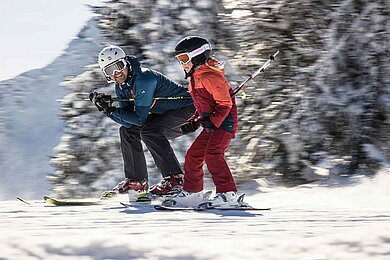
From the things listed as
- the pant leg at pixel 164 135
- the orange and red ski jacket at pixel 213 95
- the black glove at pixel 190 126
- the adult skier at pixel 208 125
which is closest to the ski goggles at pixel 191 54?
the adult skier at pixel 208 125

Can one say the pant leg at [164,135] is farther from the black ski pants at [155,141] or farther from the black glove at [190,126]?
the black glove at [190,126]

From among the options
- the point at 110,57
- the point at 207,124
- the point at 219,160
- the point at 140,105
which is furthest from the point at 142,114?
the point at 219,160

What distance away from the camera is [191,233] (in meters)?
4.20

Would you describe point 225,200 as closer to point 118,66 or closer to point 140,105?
point 140,105

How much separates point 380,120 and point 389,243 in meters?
6.37

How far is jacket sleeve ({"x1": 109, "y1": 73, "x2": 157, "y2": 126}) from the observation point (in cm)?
647

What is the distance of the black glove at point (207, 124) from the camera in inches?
230

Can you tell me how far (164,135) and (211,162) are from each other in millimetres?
1003

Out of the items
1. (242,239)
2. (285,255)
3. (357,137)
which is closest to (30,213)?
(242,239)

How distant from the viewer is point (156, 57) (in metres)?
13.8

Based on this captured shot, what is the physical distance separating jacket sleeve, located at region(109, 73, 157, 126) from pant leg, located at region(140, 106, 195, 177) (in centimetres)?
13

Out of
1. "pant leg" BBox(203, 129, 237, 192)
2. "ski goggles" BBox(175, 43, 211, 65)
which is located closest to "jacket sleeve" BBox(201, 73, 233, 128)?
"pant leg" BBox(203, 129, 237, 192)

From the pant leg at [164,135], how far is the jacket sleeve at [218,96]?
937 mm

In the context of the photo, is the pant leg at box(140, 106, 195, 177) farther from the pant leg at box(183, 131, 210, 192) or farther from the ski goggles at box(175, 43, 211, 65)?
the ski goggles at box(175, 43, 211, 65)
